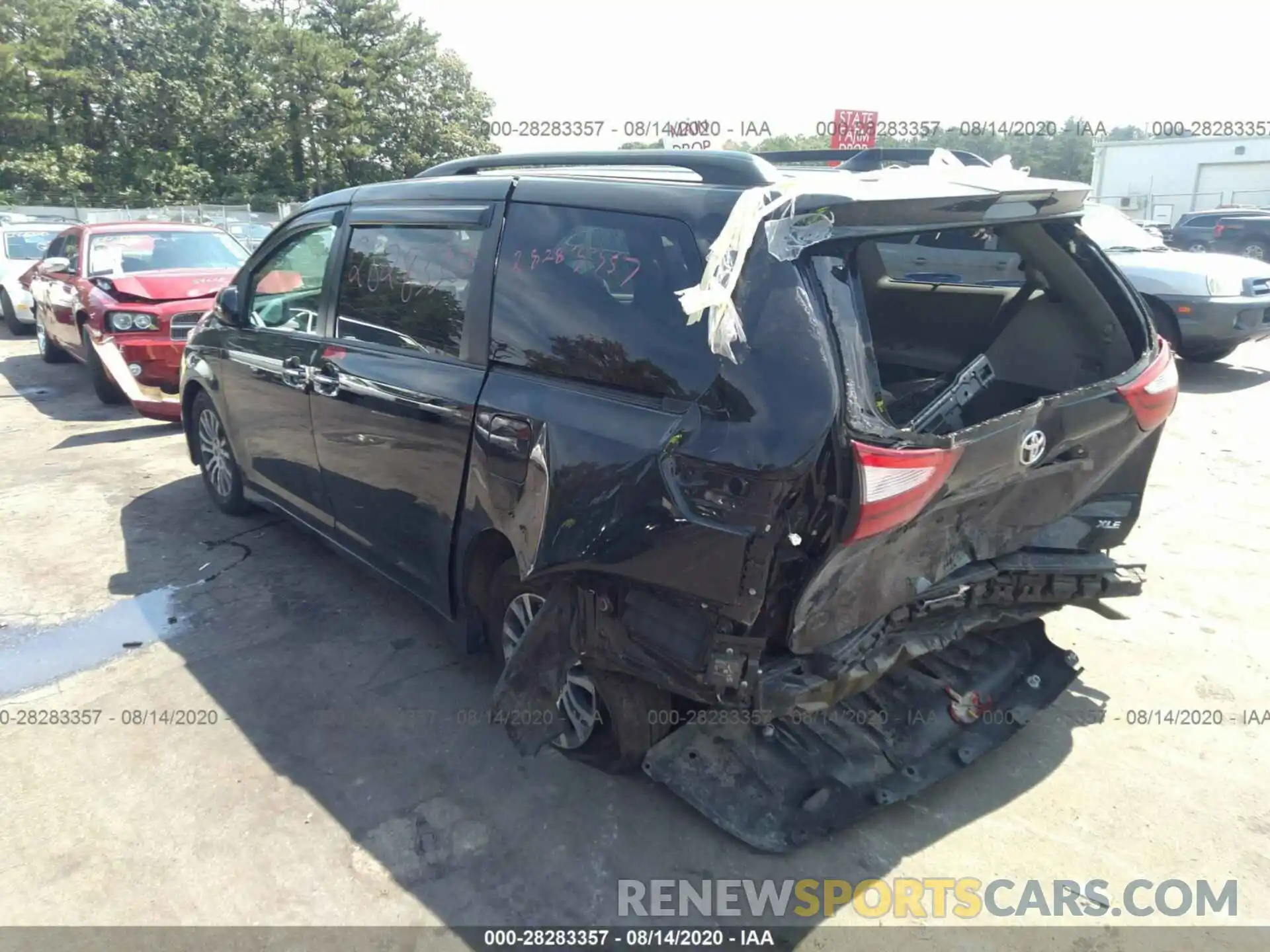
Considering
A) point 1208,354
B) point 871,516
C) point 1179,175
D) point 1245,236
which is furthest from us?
point 1179,175

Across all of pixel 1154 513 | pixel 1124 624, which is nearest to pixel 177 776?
pixel 1124 624

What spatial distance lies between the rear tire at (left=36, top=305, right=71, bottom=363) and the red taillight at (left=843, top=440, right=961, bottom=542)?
11.4 meters

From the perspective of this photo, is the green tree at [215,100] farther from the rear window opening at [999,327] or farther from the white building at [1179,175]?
the rear window opening at [999,327]

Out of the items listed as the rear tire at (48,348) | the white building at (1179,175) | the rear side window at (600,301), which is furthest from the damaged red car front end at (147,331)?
the white building at (1179,175)

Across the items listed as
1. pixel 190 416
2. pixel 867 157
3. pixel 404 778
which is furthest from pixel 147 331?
pixel 867 157

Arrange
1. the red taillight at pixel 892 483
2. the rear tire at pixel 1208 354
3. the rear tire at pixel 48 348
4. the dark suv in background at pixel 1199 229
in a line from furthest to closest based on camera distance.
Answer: the dark suv in background at pixel 1199 229, the rear tire at pixel 48 348, the rear tire at pixel 1208 354, the red taillight at pixel 892 483

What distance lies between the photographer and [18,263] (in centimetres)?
1303

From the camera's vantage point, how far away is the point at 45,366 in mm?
10789

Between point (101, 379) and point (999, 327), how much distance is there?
8.30 metres

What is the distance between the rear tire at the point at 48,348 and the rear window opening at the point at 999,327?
1059 centimetres

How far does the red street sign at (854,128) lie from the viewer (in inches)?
490

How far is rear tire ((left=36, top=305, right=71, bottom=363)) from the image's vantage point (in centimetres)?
1068

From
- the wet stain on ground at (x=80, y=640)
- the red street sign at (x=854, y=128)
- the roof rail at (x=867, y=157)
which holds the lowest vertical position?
the wet stain on ground at (x=80, y=640)
